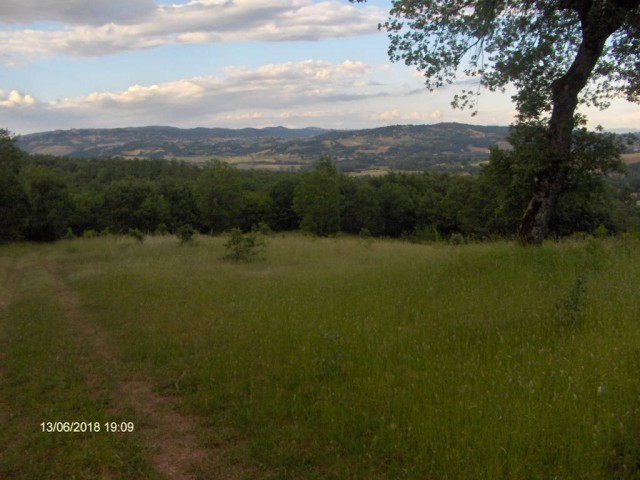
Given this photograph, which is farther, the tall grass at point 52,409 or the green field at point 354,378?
the tall grass at point 52,409

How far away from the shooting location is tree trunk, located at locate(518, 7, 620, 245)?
932 centimetres

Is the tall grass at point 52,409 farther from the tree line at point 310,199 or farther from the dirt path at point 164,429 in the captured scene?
A: the tree line at point 310,199

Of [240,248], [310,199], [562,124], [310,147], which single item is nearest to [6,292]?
[240,248]

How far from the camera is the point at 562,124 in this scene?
984 cm

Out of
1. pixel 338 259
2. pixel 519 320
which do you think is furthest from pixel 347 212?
pixel 519 320

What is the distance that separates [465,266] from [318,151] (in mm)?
150221

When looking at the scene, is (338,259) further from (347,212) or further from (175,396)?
(347,212)

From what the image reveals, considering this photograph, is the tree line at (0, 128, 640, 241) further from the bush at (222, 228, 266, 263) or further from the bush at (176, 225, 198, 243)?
the bush at (222, 228, 266, 263)

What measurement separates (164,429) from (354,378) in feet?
7.29

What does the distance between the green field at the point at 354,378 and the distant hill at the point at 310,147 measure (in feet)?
267

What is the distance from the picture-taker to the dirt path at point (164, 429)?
4.04 meters

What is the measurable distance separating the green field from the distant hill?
81.4m

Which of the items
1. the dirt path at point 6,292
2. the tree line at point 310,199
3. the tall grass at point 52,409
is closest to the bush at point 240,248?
the dirt path at point 6,292

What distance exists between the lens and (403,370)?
534 cm
